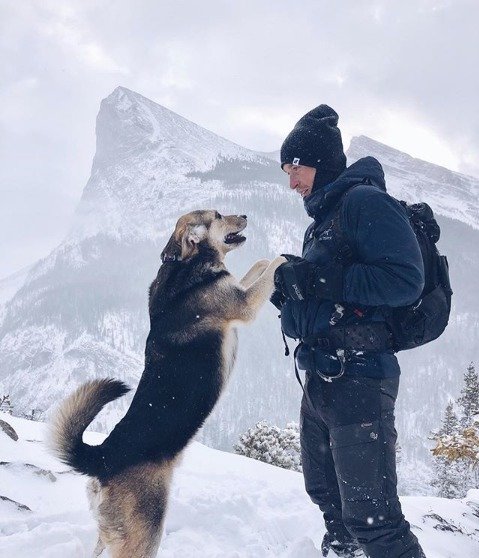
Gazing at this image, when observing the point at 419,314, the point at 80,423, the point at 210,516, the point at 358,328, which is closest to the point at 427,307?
the point at 419,314

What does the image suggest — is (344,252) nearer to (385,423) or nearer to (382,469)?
Result: (385,423)

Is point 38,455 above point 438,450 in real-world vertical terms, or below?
below

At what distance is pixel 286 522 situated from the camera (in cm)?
527

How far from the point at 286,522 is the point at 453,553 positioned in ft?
5.85

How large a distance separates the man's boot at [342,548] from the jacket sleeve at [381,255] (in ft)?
7.73

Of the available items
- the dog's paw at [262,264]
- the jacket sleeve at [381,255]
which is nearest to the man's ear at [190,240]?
the dog's paw at [262,264]

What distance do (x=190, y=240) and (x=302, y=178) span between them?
1595mm

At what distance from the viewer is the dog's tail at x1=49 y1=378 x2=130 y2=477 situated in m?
3.78

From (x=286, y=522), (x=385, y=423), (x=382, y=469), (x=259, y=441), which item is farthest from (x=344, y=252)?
(x=259, y=441)

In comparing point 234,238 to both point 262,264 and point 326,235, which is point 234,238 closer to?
point 262,264

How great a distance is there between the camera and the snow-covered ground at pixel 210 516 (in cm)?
436

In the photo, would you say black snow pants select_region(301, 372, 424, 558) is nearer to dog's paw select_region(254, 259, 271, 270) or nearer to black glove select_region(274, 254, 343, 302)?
black glove select_region(274, 254, 343, 302)

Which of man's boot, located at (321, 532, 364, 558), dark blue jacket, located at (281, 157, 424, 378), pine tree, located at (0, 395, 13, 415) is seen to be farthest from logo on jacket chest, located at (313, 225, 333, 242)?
pine tree, located at (0, 395, 13, 415)

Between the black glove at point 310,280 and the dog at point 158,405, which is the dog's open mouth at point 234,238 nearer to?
the dog at point 158,405
